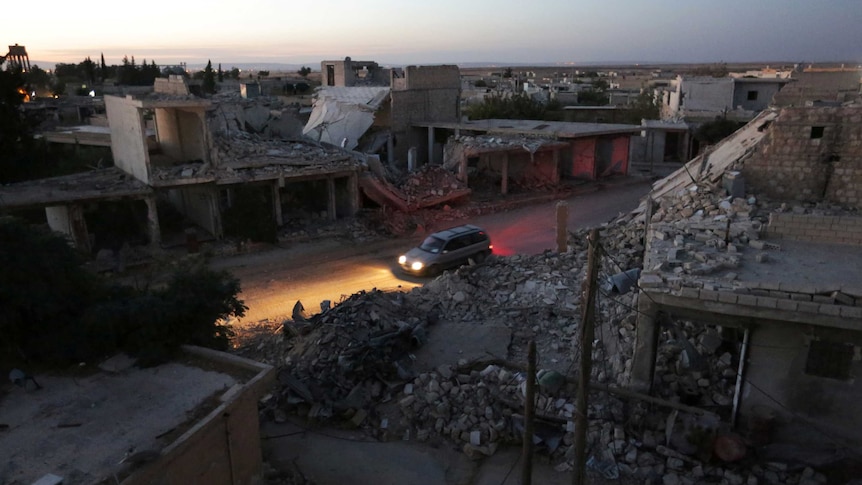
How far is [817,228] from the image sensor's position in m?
12.2

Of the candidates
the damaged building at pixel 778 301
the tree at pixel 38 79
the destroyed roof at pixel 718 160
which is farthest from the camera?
the tree at pixel 38 79

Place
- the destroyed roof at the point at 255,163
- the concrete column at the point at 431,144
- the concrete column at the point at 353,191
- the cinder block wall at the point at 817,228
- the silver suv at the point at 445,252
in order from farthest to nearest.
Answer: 1. the concrete column at the point at 431,144
2. the concrete column at the point at 353,191
3. the destroyed roof at the point at 255,163
4. the silver suv at the point at 445,252
5. the cinder block wall at the point at 817,228

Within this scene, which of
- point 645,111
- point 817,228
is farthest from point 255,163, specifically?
point 645,111

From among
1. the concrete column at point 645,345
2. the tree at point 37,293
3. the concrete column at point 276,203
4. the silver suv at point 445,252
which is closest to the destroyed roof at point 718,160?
the silver suv at point 445,252

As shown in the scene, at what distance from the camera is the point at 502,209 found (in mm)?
28703

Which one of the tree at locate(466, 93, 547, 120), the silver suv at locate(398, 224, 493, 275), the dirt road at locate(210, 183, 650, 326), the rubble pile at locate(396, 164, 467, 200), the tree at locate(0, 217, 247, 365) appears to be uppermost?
the tree at locate(466, 93, 547, 120)

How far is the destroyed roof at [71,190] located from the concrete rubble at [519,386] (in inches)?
407

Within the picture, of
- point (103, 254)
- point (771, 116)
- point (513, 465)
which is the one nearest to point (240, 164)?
point (103, 254)

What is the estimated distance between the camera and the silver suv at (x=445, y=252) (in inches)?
749

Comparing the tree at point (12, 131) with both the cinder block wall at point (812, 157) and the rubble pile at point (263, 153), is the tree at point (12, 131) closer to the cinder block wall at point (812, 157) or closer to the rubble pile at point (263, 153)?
the rubble pile at point (263, 153)

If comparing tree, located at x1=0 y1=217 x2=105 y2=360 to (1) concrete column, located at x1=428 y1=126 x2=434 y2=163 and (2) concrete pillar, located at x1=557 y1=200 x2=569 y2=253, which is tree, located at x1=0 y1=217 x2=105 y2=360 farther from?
(1) concrete column, located at x1=428 y1=126 x2=434 y2=163

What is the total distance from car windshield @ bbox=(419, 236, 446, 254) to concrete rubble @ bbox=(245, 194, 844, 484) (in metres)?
4.14

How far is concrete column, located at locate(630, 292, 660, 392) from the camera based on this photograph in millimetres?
9852

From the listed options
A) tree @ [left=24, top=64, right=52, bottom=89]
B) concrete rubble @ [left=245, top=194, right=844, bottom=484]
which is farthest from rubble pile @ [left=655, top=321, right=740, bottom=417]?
tree @ [left=24, top=64, right=52, bottom=89]
